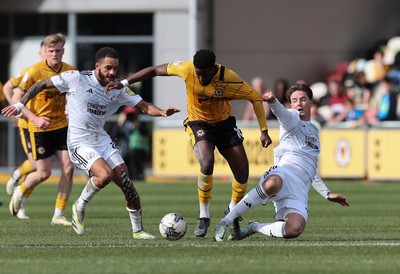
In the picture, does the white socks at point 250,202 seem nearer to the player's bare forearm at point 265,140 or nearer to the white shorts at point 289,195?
the white shorts at point 289,195

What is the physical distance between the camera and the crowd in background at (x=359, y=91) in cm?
2758

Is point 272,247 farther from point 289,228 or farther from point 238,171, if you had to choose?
point 238,171

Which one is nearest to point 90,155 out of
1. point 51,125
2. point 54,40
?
point 54,40

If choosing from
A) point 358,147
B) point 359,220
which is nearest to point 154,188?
point 358,147

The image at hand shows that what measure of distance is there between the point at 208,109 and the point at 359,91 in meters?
16.3

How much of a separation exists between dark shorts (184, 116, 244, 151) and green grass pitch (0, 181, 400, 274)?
1.06 meters

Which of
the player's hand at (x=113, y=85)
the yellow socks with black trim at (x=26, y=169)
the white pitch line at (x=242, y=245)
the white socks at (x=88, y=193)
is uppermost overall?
the player's hand at (x=113, y=85)

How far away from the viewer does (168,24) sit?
103 ft

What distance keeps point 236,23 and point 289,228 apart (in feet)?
70.3

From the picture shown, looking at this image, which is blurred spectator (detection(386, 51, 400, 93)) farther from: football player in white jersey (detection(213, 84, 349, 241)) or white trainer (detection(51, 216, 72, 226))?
football player in white jersey (detection(213, 84, 349, 241))

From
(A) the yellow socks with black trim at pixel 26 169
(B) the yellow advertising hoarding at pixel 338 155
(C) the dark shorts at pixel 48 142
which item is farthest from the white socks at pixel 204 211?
(B) the yellow advertising hoarding at pixel 338 155

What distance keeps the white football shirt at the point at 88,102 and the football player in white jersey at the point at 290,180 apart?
1.82 m

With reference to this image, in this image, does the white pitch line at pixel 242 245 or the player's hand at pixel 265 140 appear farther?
the player's hand at pixel 265 140

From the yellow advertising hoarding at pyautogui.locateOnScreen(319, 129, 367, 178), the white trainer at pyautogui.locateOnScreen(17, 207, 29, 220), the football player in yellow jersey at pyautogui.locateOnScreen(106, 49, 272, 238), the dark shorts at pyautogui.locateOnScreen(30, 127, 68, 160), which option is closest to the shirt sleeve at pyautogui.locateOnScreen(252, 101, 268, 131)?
the football player in yellow jersey at pyautogui.locateOnScreen(106, 49, 272, 238)
